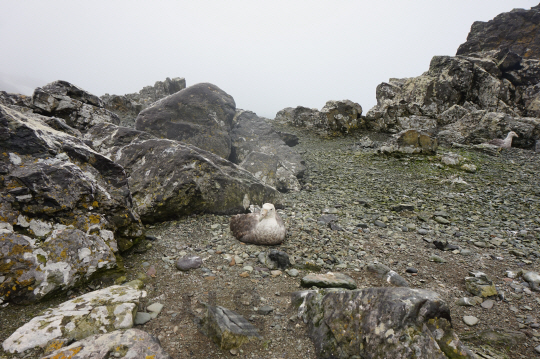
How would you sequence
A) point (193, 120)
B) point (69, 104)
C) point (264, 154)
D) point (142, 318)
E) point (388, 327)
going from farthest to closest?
point (193, 120)
point (69, 104)
point (264, 154)
point (142, 318)
point (388, 327)

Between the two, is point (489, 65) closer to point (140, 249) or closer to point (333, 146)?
point (333, 146)

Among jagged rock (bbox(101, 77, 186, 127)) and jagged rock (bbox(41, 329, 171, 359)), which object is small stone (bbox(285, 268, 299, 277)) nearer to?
jagged rock (bbox(41, 329, 171, 359))

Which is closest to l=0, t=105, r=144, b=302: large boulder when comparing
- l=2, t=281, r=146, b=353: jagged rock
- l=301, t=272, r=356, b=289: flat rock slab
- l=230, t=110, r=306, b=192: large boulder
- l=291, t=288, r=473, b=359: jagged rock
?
l=2, t=281, r=146, b=353: jagged rock

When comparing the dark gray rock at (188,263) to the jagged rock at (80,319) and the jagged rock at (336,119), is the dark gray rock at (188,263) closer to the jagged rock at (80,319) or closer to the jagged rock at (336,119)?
the jagged rock at (80,319)

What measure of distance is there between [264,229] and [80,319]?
355cm

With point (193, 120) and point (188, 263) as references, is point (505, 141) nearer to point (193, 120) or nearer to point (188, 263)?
point (193, 120)

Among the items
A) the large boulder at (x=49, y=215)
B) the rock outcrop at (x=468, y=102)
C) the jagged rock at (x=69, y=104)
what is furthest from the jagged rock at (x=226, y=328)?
the rock outcrop at (x=468, y=102)

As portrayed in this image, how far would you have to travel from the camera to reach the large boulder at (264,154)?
36.1ft

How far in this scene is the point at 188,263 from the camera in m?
5.14

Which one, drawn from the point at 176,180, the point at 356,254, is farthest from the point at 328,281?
the point at 176,180

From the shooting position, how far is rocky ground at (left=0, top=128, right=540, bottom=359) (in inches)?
142

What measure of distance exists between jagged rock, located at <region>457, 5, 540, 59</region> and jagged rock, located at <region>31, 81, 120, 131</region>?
38.3 metres

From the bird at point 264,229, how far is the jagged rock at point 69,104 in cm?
1112

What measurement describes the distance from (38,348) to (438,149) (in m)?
17.7
